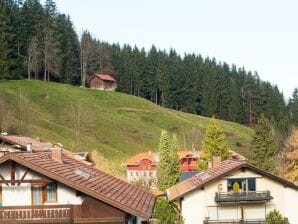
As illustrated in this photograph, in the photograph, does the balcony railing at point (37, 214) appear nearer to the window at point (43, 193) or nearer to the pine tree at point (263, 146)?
the window at point (43, 193)

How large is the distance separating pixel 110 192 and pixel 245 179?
612 inches

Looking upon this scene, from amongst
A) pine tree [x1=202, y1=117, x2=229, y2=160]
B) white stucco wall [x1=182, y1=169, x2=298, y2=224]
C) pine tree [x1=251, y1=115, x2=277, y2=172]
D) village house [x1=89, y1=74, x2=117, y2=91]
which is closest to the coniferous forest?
village house [x1=89, y1=74, x2=117, y2=91]

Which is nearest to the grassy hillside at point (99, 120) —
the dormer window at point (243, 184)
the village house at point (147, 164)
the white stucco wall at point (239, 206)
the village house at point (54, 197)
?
the village house at point (147, 164)

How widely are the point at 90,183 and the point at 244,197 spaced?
50.9 ft

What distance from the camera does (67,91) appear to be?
332 feet

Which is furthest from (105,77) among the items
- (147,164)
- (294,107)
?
(294,107)

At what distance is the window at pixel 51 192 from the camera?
65.9 feet

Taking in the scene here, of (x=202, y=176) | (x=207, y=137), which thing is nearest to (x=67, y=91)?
(x=207, y=137)

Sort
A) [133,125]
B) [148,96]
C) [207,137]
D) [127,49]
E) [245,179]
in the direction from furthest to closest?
[127,49] < [148,96] < [133,125] < [207,137] < [245,179]

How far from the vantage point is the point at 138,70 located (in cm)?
13100

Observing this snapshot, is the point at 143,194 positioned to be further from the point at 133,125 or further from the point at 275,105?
the point at 275,105

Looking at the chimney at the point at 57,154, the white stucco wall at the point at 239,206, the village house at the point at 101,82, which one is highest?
the village house at the point at 101,82

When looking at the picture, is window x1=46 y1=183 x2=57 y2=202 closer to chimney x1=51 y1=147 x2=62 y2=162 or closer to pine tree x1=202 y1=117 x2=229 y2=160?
chimney x1=51 y1=147 x2=62 y2=162

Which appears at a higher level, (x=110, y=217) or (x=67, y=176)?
(x=67, y=176)
